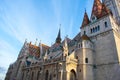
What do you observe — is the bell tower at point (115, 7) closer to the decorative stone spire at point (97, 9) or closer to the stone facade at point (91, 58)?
the stone facade at point (91, 58)

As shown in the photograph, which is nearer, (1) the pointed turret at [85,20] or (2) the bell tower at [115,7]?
(1) the pointed turret at [85,20]

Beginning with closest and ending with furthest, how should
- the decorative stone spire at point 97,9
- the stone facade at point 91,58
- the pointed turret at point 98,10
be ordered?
1. the stone facade at point 91,58
2. the pointed turret at point 98,10
3. the decorative stone spire at point 97,9

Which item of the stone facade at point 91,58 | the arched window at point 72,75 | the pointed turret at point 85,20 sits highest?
the pointed turret at point 85,20

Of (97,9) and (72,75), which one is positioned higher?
(97,9)

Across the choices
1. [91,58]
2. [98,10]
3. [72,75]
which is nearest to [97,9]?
[98,10]

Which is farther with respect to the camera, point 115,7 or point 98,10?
point 115,7

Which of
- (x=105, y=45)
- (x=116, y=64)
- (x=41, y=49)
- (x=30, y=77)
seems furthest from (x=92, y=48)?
(x=41, y=49)

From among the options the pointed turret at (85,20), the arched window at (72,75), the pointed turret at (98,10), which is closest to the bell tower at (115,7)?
the pointed turret at (98,10)

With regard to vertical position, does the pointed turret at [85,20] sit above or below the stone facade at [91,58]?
above

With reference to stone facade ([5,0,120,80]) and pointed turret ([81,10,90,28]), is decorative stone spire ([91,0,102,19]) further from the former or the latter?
pointed turret ([81,10,90,28])

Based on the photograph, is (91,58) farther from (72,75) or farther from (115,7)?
(115,7)

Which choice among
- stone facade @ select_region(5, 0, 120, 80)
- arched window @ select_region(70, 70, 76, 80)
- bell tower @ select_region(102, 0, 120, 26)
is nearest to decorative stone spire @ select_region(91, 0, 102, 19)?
stone facade @ select_region(5, 0, 120, 80)

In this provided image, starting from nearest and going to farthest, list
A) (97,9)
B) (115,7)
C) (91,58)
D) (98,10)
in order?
(91,58), (98,10), (97,9), (115,7)

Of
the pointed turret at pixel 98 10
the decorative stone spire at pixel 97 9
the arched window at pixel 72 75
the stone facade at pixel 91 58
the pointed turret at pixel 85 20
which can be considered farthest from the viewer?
the pointed turret at pixel 85 20
